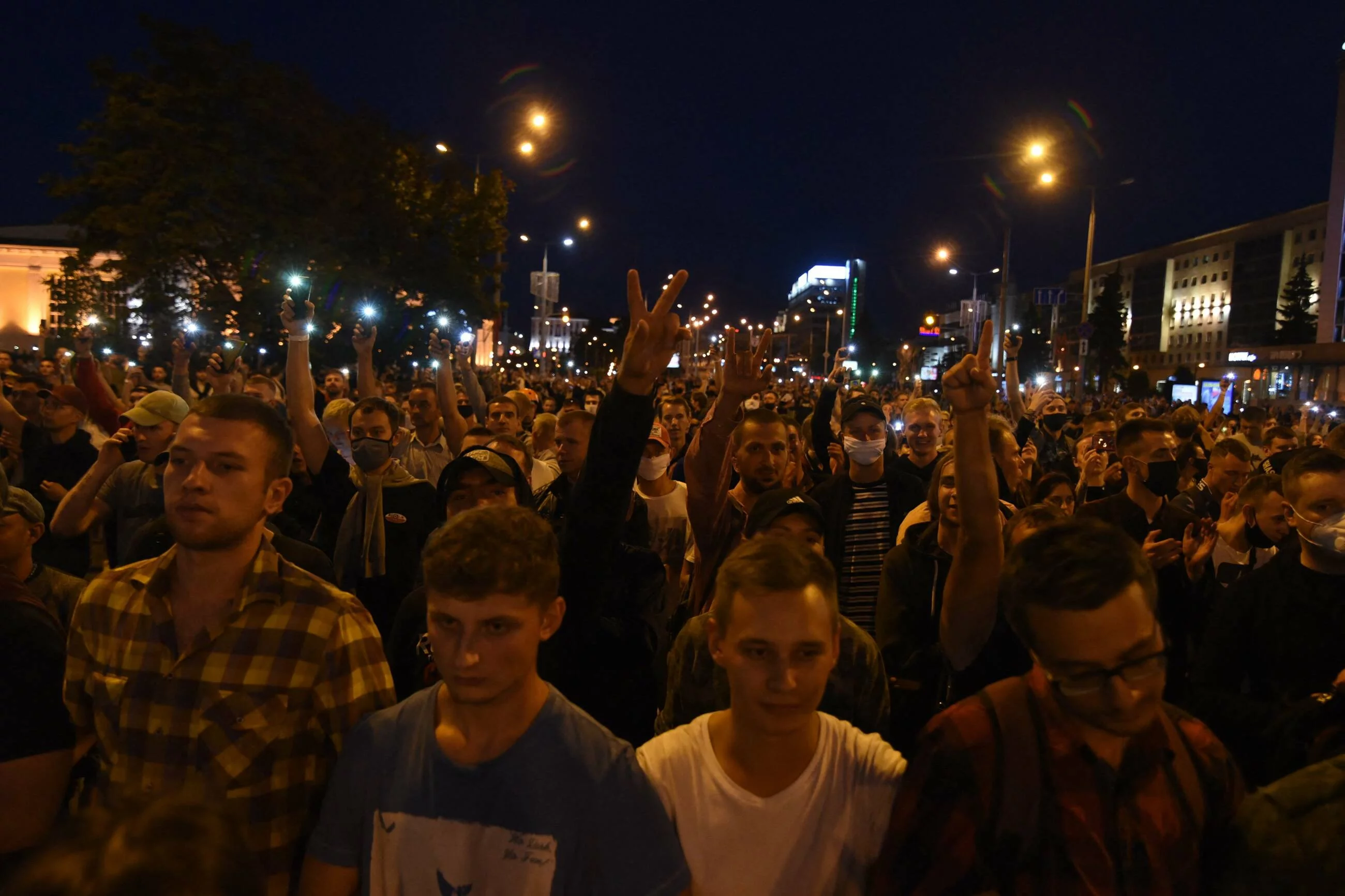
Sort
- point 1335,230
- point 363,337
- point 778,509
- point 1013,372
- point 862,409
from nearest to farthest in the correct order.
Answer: point 778,509 < point 862,409 < point 1013,372 < point 363,337 < point 1335,230

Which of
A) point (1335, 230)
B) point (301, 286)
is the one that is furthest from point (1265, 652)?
point (1335, 230)

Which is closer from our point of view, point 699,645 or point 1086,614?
point 1086,614

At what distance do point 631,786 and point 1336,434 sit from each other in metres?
8.05

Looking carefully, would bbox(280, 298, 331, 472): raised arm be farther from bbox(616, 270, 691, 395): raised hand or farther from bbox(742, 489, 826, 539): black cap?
bbox(616, 270, 691, 395): raised hand

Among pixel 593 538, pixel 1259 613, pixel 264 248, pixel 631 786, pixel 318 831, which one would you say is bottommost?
pixel 318 831

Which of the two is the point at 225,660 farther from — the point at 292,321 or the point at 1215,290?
the point at 1215,290

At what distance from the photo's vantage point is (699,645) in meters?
3.10

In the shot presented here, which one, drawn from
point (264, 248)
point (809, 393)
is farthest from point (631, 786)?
point (264, 248)

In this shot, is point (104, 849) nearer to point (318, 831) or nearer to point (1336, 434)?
point (318, 831)

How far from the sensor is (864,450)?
5.78m

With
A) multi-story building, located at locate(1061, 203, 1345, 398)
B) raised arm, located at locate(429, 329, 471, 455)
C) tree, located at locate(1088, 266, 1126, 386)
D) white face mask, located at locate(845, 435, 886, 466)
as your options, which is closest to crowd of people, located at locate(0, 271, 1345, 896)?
white face mask, located at locate(845, 435, 886, 466)

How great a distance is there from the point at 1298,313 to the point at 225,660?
347ft

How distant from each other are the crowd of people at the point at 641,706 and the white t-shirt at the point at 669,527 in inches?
57.2

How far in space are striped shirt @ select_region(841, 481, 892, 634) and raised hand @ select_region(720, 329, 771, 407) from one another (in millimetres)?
1023
